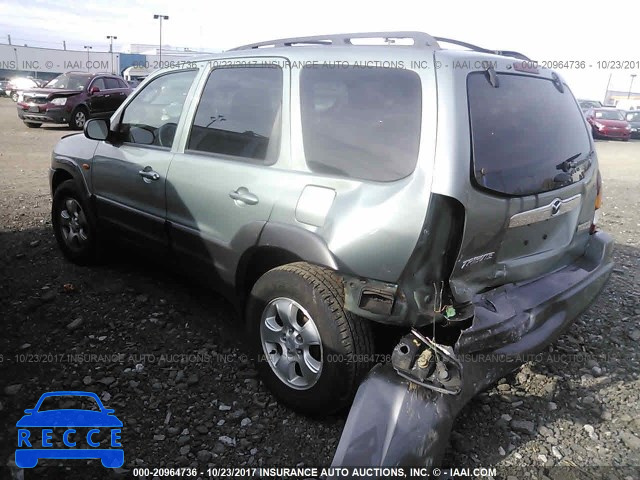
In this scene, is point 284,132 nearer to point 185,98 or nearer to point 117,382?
point 185,98

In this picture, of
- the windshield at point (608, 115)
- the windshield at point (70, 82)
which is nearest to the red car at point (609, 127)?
the windshield at point (608, 115)

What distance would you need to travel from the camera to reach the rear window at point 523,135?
7.18 feet

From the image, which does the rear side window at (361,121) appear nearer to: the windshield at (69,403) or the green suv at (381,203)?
the green suv at (381,203)

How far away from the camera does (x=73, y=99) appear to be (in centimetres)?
1459

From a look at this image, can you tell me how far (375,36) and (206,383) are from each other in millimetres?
2154

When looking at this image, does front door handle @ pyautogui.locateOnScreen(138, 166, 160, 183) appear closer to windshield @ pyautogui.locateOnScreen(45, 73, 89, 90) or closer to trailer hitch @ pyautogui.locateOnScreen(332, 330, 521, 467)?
trailer hitch @ pyautogui.locateOnScreen(332, 330, 521, 467)

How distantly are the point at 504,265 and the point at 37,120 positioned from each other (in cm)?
1578

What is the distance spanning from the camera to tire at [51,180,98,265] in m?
4.17

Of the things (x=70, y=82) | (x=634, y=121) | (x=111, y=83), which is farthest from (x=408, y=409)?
(x=634, y=121)

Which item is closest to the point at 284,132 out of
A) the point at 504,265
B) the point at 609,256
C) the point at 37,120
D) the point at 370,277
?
the point at 370,277

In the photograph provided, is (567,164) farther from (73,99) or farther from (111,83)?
(111,83)

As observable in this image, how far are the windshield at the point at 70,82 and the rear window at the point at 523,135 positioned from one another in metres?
15.7

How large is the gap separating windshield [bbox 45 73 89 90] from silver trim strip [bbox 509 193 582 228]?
1587 cm

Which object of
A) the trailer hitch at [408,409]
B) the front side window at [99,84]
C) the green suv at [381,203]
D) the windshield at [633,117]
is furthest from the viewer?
the windshield at [633,117]
